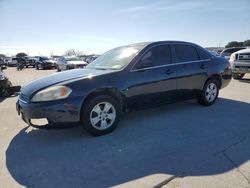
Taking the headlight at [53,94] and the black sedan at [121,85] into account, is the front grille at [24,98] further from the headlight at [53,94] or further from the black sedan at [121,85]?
the headlight at [53,94]

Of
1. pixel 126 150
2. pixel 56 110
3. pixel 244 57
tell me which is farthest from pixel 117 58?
pixel 244 57

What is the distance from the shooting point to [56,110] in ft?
13.7

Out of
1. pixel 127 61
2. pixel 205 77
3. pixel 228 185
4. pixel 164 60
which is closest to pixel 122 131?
pixel 127 61

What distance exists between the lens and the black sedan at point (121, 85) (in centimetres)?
428

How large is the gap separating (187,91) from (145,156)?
2.75 m

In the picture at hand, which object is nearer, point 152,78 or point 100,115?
point 100,115

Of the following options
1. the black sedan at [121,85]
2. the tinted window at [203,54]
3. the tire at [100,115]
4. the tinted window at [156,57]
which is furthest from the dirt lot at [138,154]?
the tinted window at [203,54]

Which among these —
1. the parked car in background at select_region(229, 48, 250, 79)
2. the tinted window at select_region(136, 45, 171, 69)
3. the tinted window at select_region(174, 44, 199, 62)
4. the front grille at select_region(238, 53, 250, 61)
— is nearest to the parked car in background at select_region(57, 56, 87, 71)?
the parked car in background at select_region(229, 48, 250, 79)

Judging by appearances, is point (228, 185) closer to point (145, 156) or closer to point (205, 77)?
point (145, 156)

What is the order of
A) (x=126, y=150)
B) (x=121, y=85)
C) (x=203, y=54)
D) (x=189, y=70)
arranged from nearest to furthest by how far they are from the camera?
1. (x=126, y=150)
2. (x=121, y=85)
3. (x=189, y=70)
4. (x=203, y=54)

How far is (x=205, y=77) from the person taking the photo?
6410 millimetres

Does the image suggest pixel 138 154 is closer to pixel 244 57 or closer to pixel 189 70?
pixel 189 70

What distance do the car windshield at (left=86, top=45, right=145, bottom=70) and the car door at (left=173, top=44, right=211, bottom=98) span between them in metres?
1.04

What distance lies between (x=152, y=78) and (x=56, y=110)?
6.57ft
